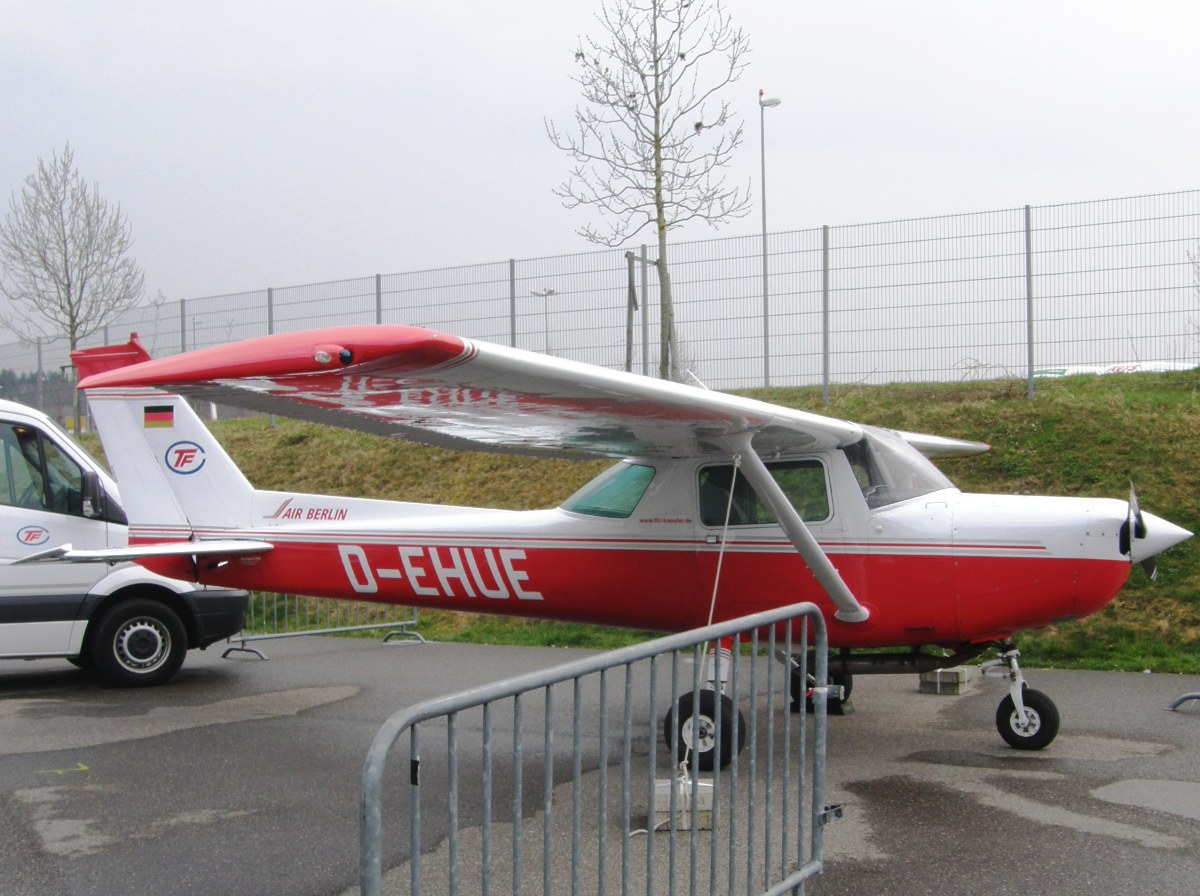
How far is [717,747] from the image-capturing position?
3.58m

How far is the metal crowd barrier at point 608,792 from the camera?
2652 mm

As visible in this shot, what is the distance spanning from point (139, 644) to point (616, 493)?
4518mm

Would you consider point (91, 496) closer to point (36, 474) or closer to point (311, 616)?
point (36, 474)

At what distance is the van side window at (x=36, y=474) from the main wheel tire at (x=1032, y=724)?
713 centimetres

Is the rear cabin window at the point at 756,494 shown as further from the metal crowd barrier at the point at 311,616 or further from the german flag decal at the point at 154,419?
the metal crowd barrier at the point at 311,616

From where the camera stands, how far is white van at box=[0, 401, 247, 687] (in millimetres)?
8883

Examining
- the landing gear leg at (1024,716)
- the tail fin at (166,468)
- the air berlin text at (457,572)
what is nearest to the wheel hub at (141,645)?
the tail fin at (166,468)

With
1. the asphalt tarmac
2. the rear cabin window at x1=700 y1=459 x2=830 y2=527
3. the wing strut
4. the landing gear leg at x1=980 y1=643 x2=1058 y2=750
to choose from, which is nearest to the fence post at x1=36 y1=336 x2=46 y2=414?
the asphalt tarmac

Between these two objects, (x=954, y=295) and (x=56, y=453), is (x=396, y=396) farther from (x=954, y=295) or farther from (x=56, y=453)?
(x=954, y=295)

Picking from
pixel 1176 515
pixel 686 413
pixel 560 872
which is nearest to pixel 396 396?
pixel 686 413

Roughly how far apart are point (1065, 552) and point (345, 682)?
19.4 ft

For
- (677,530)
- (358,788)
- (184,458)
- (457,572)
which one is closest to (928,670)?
(677,530)

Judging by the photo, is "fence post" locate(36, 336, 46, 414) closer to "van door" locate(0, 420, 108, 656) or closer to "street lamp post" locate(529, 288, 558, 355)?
"street lamp post" locate(529, 288, 558, 355)

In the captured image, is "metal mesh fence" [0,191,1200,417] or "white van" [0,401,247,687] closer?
"white van" [0,401,247,687]
